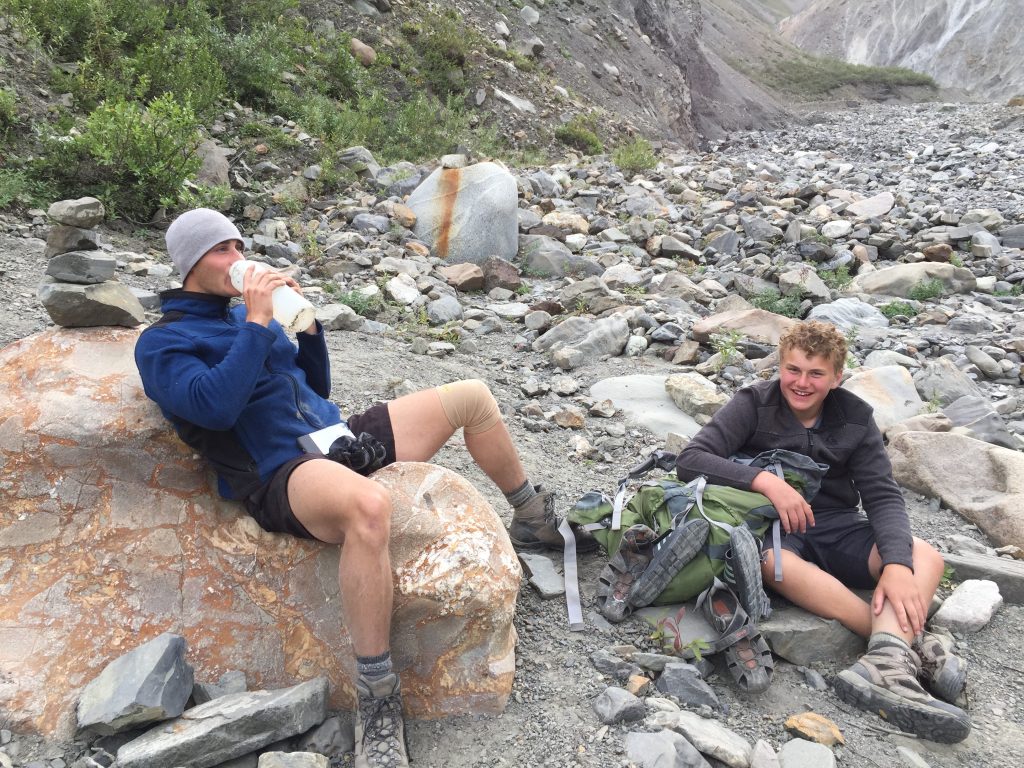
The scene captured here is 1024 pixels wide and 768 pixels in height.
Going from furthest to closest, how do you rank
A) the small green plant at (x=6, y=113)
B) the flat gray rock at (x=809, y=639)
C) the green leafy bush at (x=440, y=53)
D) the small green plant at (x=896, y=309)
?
the green leafy bush at (x=440, y=53)
the small green plant at (x=896, y=309)
the small green plant at (x=6, y=113)
the flat gray rock at (x=809, y=639)

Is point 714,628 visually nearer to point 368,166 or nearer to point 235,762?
point 235,762

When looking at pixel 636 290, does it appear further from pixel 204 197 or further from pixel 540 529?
pixel 540 529

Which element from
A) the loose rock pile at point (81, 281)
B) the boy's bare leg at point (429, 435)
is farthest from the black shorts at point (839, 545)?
the loose rock pile at point (81, 281)

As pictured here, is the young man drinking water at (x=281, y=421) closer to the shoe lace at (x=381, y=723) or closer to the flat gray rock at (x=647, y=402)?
the shoe lace at (x=381, y=723)

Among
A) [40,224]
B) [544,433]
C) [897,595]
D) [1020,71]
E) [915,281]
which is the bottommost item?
[40,224]

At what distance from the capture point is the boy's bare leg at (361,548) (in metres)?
2.46

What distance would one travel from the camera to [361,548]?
2.46 metres

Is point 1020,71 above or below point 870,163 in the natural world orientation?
above

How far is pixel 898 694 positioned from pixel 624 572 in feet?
3.64

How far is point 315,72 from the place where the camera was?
12.3 m

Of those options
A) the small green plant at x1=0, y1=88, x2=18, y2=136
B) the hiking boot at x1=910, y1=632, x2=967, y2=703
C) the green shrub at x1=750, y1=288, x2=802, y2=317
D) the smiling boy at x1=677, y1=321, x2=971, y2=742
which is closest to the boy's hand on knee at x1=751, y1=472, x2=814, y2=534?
the smiling boy at x1=677, y1=321, x2=971, y2=742

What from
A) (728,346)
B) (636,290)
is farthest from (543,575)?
(636,290)

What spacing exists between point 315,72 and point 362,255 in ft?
19.2

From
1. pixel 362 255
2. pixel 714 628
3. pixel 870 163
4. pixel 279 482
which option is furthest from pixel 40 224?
pixel 870 163
